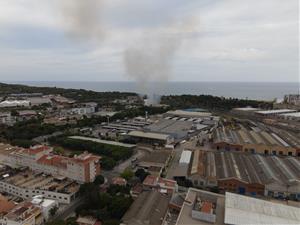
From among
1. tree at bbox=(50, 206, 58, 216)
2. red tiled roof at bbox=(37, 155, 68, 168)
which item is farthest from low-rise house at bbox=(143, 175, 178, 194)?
red tiled roof at bbox=(37, 155, 68, 168)

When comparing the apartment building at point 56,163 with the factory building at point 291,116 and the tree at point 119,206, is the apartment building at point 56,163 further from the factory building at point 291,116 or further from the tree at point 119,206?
the factory building at point 291,116

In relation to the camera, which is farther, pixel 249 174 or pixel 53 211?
pixel 249 174

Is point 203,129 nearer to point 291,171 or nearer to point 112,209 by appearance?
point 291,171

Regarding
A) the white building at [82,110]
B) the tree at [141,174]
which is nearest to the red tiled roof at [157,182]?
the tree at [141,174]

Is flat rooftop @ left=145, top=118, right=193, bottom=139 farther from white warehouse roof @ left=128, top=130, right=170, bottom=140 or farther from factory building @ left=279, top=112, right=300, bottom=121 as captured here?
factory building @ left=279, top=112, right=300, bottom=121

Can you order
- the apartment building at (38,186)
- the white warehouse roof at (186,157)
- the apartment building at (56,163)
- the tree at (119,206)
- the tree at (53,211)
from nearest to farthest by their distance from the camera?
the tree at (119,206) → the tree at (53,211) → the apartment building at (38,186) → the apartment building at (56,163) → the white warehouse roof at (186,157)

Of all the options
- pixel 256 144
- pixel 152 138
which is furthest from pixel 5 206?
pixel 256 144

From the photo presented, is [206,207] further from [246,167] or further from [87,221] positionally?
[246,167]
